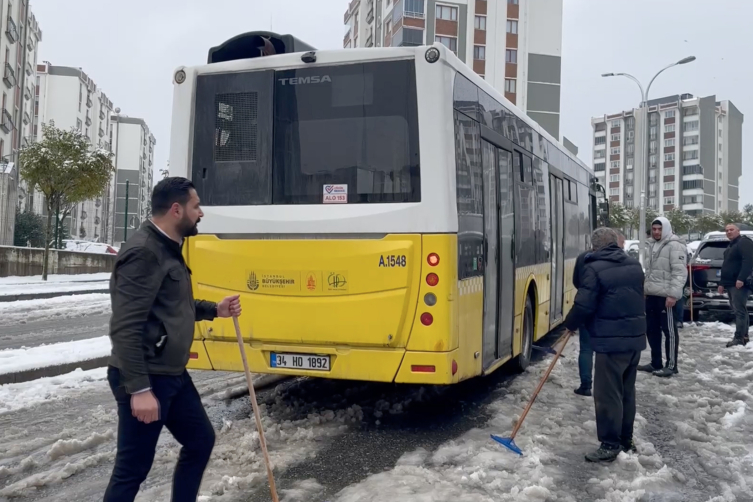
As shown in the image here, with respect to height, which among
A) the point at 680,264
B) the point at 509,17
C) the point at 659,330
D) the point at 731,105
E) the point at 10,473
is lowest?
the point at 10,473

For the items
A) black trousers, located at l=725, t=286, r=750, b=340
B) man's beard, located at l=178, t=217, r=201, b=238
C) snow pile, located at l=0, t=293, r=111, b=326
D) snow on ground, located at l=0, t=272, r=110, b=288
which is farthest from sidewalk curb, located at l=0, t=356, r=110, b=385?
snow on ground, located at l=0, t=272, r=110, b=288

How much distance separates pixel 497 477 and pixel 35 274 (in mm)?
27691

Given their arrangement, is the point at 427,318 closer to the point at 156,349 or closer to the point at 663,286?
the point at 156,349

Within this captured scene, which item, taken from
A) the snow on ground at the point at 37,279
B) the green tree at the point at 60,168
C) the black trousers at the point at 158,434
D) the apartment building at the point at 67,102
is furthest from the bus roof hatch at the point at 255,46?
the apartment building at the point at 67,102

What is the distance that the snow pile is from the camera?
16.0 metres

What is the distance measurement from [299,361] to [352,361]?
506mm

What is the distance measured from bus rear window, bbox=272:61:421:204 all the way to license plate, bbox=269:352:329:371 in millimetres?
1378

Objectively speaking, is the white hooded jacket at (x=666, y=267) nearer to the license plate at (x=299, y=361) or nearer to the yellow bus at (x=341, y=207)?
the yellow bus at (x=341, y=207)

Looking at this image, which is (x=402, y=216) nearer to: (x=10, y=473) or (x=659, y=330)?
(x=10, y=473)

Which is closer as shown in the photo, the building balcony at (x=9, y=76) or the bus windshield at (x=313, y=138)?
the bus windshield at (x=313, y=138)

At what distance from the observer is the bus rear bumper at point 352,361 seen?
6.00 meters

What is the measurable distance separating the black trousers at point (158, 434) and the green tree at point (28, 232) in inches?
1684

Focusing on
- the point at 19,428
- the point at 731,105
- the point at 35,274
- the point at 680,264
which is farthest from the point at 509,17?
the point at 731,105

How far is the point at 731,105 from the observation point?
136 m
